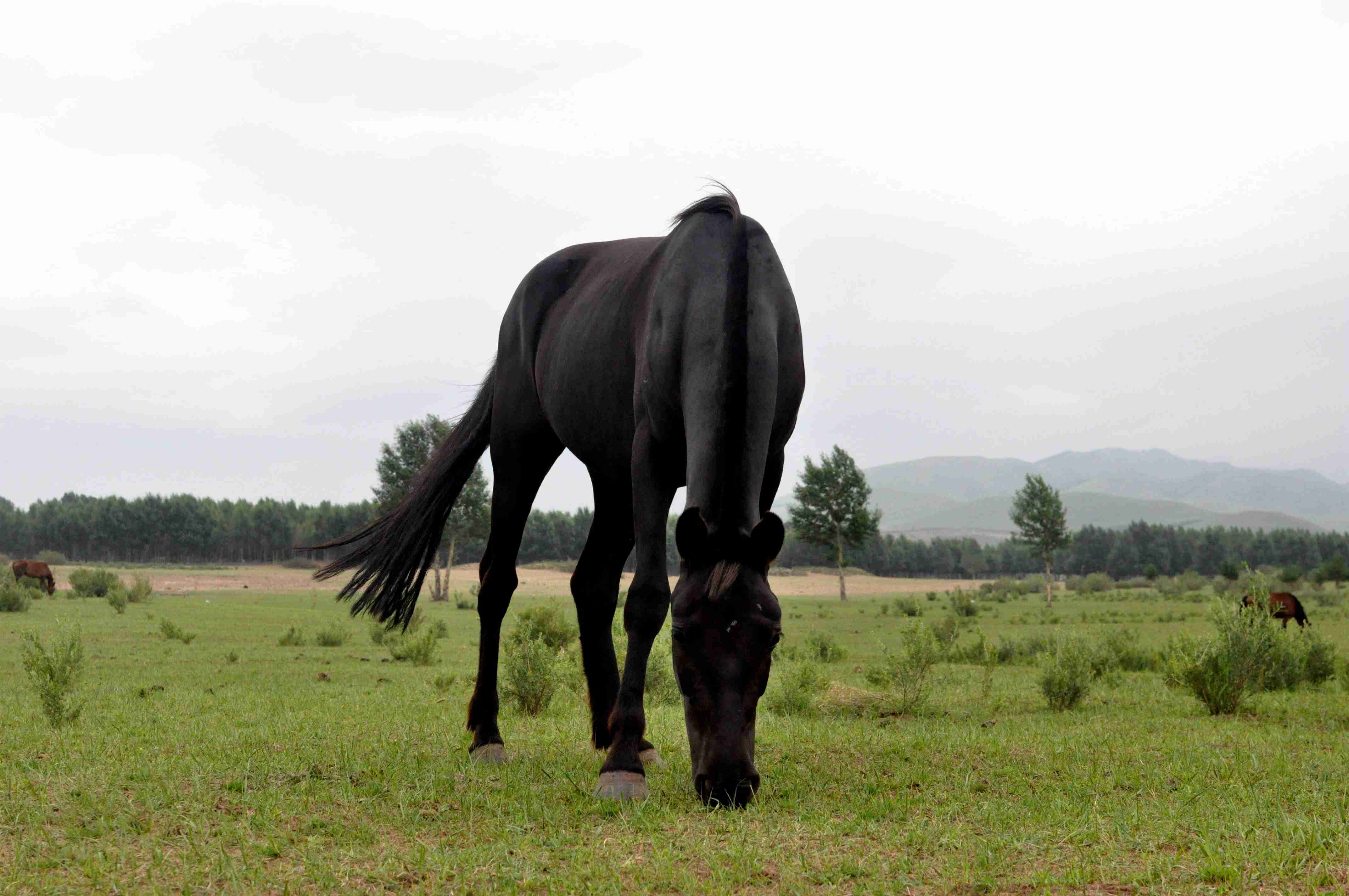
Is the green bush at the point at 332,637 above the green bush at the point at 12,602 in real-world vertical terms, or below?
below

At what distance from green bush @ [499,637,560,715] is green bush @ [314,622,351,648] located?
1199 centimetres

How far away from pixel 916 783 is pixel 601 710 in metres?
2.23

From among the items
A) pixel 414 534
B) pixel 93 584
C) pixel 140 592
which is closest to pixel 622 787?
pixel 414 534

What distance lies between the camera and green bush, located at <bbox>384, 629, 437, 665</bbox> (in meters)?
17.3

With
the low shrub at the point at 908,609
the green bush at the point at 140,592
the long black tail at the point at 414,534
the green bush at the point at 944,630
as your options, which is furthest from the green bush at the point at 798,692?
the green bush at the point at 140,592

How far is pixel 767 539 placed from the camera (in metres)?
4.27

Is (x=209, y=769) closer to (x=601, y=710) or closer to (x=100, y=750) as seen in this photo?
(x=100, y=750)

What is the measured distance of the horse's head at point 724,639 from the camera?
4.23 metres

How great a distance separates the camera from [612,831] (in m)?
4.27

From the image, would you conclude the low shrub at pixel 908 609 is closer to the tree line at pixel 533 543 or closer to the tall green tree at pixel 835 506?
the tall green tree at pixel 835 506

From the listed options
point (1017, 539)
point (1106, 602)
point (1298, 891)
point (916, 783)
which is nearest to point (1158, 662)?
point (916, 783)

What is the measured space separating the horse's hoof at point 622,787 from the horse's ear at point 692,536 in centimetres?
134

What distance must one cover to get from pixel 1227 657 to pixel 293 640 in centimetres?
1771

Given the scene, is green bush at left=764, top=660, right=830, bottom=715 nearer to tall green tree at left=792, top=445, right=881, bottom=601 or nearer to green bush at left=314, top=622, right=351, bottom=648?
green bush at left=314, top=622, right=351, bottom=648
